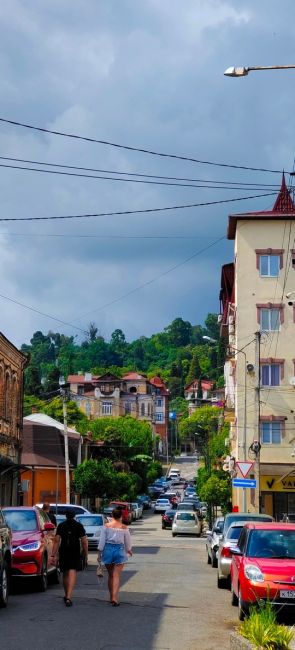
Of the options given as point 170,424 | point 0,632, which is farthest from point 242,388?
point 170,424

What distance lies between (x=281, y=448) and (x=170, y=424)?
133623 mm

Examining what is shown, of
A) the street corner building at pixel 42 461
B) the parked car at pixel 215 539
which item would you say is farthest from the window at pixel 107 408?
the parked car at pixel 215 539

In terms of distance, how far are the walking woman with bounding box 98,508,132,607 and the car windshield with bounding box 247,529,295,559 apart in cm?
206

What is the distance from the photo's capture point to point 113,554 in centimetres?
1484

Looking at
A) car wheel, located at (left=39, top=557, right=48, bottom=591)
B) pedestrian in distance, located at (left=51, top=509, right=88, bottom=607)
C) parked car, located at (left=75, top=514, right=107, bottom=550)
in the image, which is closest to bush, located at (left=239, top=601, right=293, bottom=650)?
pedestrian in distance, located at (left=51, top=509, right=88, bottom=607)

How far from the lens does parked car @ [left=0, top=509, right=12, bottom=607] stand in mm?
14719

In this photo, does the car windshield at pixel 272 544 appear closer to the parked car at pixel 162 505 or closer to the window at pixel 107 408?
the parked car at pixel 162 505

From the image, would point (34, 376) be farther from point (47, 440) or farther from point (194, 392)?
point (47, 440)

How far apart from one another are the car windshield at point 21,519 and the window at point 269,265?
3640 centimetres

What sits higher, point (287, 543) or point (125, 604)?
point (287, 543)

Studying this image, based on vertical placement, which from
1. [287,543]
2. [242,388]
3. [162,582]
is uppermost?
[242,388]

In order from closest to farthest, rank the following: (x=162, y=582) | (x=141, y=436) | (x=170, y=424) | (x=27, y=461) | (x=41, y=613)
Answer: (x=41, y=613)
(x=162, y=582)
(x=27, y=461)
(x=141, y=436)
(x=170, y=424)

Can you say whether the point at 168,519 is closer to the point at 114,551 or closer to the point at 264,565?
the point at 114,551

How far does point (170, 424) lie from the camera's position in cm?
18450
